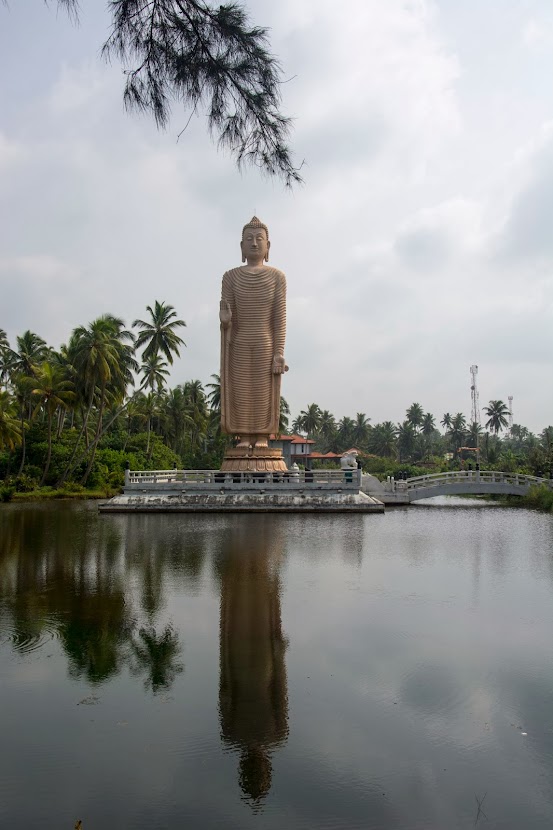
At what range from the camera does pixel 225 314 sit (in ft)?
95.3

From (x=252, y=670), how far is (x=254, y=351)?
23.1 meters

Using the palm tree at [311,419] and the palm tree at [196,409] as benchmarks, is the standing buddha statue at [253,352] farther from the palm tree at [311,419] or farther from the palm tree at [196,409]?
the palm tree at [311,419]

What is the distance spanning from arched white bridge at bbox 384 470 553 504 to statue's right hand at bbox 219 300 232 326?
1069 cm

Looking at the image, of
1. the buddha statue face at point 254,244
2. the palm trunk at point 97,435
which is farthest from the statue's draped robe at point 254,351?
the palm trunk at point 97,435

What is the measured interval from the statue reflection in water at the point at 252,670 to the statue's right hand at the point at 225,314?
57.9 ft

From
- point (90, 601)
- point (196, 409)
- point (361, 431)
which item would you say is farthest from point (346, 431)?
point (90, 601)

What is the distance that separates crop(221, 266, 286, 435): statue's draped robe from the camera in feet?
95.1

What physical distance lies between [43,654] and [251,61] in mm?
6306

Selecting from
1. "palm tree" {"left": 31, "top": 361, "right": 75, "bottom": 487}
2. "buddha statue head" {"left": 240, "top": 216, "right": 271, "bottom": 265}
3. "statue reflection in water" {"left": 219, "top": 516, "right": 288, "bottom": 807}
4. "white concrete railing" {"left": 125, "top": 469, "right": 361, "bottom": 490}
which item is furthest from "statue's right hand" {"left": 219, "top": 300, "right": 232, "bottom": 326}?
"statue reflection in water" {"left": 219, "top": 516, "right": 288, "bottom": 807}

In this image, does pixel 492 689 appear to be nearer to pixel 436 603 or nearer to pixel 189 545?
pixel 436 603

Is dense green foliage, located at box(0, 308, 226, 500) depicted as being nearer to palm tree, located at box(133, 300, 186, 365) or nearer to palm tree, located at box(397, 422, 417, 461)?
palm tree, located at box(133, 300, 186, 365)

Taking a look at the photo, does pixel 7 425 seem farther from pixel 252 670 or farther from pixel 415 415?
pixel 415 415

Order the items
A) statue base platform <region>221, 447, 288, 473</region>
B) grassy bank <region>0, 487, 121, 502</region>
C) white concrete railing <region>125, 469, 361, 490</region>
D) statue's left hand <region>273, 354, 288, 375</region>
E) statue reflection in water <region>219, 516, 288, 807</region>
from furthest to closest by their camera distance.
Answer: grassy bank <region>0, 487, 121, 502</region> < statue's left hand <region>273, 354, 288, 375</region> < statue base platform <region>221, 447, 288, 473</region> < white concrete railing <region>125, 469, 361, 490</region> < statue reflection in water <region>219, 516, 288, 807</region>

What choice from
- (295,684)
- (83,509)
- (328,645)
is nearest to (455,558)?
(328,645)
